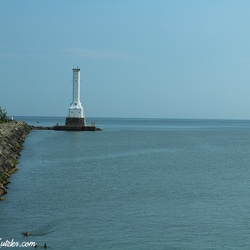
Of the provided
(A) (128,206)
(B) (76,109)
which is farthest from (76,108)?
(A) (128,206)

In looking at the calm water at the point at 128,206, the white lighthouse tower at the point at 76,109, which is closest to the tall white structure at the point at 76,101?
the white lighthouse tower at the point at 76,109

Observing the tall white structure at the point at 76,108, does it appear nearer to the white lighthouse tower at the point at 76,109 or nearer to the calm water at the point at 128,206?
the white lighthouse tower at the point at 76,109

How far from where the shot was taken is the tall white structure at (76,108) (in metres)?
68.6

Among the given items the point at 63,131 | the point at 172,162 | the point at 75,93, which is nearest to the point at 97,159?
the point at 172,162

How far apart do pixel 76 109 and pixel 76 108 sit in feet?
0.48

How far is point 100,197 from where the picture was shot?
20203 millimetres

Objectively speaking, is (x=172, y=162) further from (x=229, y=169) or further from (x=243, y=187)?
(x=243, y=187)

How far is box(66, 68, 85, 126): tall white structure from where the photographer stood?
68.6 m

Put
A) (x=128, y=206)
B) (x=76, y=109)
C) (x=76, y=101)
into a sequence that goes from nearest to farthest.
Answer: (x=128, y=206), (x=76, y=109), (x=76, y=101)

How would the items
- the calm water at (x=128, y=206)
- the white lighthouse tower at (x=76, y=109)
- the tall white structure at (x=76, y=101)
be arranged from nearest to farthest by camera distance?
the calm water at (x=128, y=206) < the tall white structure at (x=76, y=101) < the white lighthouse tower at (x=76, y=109)

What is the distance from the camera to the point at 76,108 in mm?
68375

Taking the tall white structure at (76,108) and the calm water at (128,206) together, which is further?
the tall white structure at (76,108)

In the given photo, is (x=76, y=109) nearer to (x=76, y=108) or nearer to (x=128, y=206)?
(x=76, y=108)

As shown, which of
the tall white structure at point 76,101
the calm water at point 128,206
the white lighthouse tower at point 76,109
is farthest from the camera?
the white lighthouse tower at point 76,109
